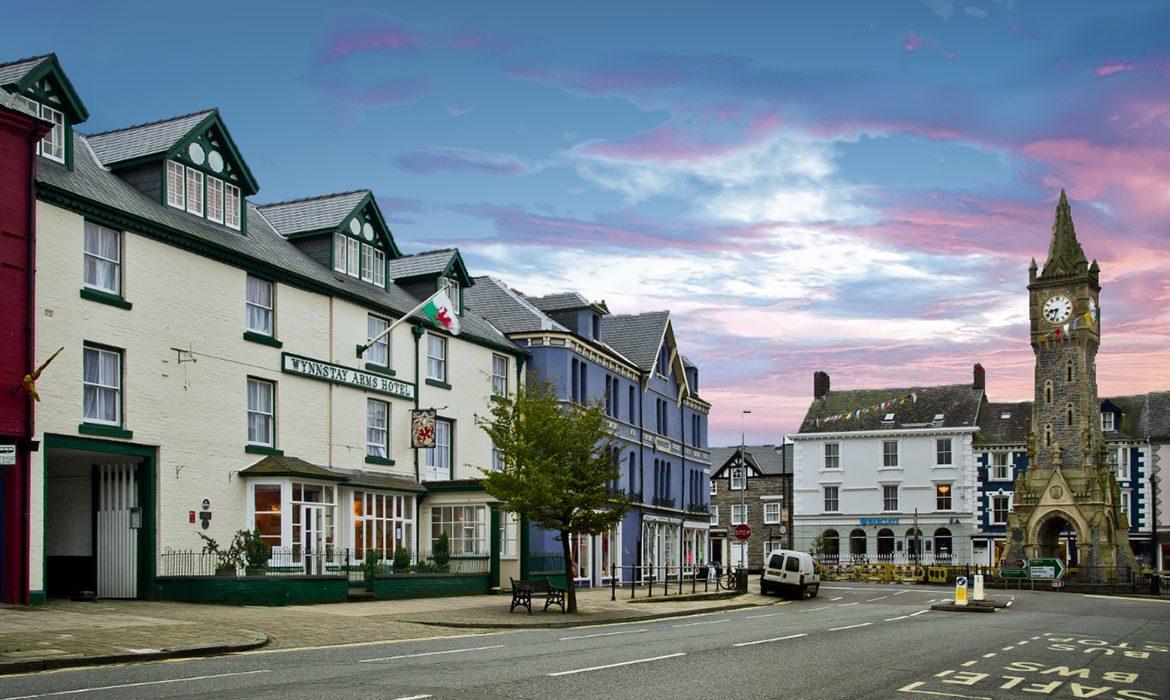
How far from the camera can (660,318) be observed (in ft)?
187

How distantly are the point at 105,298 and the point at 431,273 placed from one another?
640 inches

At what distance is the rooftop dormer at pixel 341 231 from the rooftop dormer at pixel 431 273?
217 centimetres

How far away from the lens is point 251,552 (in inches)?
1172

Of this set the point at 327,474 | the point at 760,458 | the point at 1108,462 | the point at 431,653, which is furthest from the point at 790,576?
the point at 760,458

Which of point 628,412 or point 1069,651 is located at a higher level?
point 628,412

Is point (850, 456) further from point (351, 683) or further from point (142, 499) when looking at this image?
point (351, 683)

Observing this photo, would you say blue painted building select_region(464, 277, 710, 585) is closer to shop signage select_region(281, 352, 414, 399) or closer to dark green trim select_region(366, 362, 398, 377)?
shop signage select_region(281, 352, 414, 399)

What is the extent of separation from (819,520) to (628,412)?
35.2 meters

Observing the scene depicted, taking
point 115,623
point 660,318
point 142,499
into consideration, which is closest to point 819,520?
point 660,318

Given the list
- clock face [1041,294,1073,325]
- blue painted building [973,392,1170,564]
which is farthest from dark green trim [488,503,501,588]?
blue painted building [973,392,1170,564]

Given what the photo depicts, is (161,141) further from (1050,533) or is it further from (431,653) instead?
(1050,533)

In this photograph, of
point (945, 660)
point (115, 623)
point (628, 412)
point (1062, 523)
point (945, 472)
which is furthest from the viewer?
point (945, 472)

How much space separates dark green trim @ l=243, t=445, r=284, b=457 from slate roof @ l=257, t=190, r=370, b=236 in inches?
311

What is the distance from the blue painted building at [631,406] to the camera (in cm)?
4678
